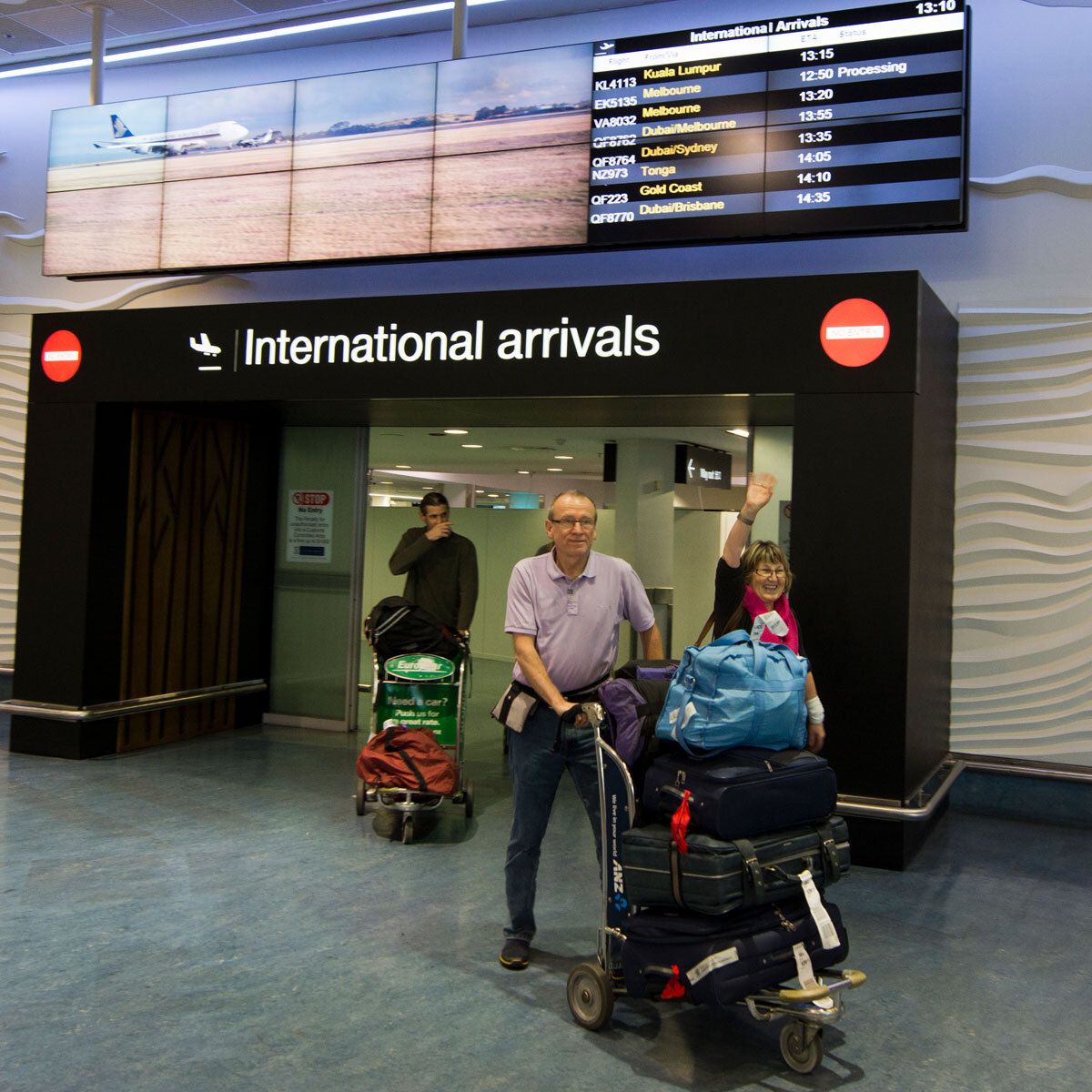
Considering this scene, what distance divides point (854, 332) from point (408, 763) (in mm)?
2986

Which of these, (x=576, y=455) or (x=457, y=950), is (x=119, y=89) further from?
(x=457, y=950)

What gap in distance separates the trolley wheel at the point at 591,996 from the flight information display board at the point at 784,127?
4257 millimetres

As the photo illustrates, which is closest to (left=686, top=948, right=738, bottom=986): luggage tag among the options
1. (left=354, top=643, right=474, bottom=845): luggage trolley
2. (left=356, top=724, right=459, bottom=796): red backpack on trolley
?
(left=356, top=724, right=459, bottom=796): red backpack on trolley

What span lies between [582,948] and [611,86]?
4.89 metres

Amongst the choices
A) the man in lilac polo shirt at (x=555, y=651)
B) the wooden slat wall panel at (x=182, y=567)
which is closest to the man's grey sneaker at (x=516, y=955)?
the man in lilac polo shirt at (x=555, y=651)

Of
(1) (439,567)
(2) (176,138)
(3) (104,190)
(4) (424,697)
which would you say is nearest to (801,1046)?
(4) (424,697)

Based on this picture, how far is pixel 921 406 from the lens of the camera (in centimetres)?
535

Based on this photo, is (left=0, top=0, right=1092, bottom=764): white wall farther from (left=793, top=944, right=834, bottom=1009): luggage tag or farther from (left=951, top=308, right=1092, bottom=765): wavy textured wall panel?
(left=793, top=944, right=834, bottom=1009): luggage tag

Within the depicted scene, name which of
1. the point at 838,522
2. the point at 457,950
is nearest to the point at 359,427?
the point at 838,522

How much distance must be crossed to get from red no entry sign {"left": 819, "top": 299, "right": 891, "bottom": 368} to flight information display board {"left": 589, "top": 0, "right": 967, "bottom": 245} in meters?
0.99

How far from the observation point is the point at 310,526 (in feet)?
28.3

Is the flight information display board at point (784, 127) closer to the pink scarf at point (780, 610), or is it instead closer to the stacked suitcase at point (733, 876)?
the pink scarf at point (780, 610)

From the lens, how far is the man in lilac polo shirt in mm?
3779

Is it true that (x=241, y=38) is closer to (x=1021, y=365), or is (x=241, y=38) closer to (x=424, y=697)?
(x=424, y=697)
